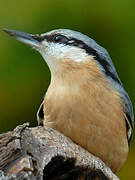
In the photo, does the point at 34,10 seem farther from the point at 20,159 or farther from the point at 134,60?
the point at 20,159

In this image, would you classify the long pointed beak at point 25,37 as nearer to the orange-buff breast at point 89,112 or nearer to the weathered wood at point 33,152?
the orange-buff breast at point 89,112

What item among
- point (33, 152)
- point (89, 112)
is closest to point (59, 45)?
point (89, 112)

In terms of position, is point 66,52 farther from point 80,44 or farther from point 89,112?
point 89,112

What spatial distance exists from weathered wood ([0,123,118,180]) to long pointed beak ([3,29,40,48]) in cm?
92

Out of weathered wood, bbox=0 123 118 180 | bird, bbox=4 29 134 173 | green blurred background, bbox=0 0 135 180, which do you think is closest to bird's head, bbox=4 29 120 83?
bird, bbox=4 29 134 173

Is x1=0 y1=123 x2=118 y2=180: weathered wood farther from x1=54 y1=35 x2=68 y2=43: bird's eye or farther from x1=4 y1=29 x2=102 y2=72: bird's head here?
x1=54 y1=35 x2=68 y2=43: bird's eye

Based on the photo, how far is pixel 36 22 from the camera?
499 centimetres

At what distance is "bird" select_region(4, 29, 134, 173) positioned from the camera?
13.4 feet

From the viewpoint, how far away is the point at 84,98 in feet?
13.6

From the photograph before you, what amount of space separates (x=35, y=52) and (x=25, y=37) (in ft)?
1.94

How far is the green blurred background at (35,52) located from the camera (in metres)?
4.91

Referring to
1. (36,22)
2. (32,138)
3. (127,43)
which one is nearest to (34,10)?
(36,22)

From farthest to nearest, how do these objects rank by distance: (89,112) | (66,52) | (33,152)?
1. (66,52)
2. (89,112)
3. (33,152)

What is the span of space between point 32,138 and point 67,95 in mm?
716
